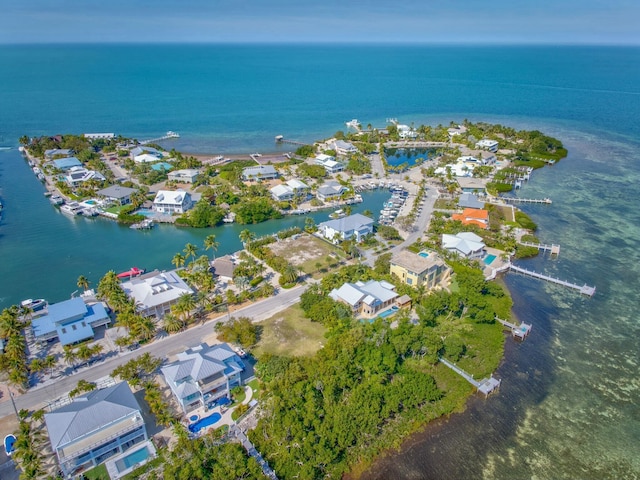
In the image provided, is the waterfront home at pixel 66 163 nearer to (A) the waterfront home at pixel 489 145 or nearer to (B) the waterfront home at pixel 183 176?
(B) the waterfront home at pixel 183 176

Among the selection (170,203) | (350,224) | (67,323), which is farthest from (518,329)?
(170,203)

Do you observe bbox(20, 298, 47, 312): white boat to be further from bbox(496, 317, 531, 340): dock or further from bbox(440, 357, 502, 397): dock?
bbox(496, 317, 531, 340): dock

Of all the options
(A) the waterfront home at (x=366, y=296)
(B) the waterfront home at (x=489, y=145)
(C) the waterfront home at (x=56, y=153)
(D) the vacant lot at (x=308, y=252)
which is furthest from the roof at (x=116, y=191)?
(B) the waterfront home at (x=489, y=145)

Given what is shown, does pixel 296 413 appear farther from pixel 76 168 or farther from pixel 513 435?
pixel 76 168

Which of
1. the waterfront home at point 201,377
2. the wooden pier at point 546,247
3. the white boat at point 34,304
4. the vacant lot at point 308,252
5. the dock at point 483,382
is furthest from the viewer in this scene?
the wooden pier at point 546,247

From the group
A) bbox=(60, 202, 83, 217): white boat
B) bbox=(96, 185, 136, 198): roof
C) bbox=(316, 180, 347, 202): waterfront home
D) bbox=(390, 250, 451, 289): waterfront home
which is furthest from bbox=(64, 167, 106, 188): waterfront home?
bbox=(390, 250, 451, 289): waterfront home

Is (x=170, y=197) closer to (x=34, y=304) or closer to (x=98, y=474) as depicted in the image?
(x=34, y=304)
